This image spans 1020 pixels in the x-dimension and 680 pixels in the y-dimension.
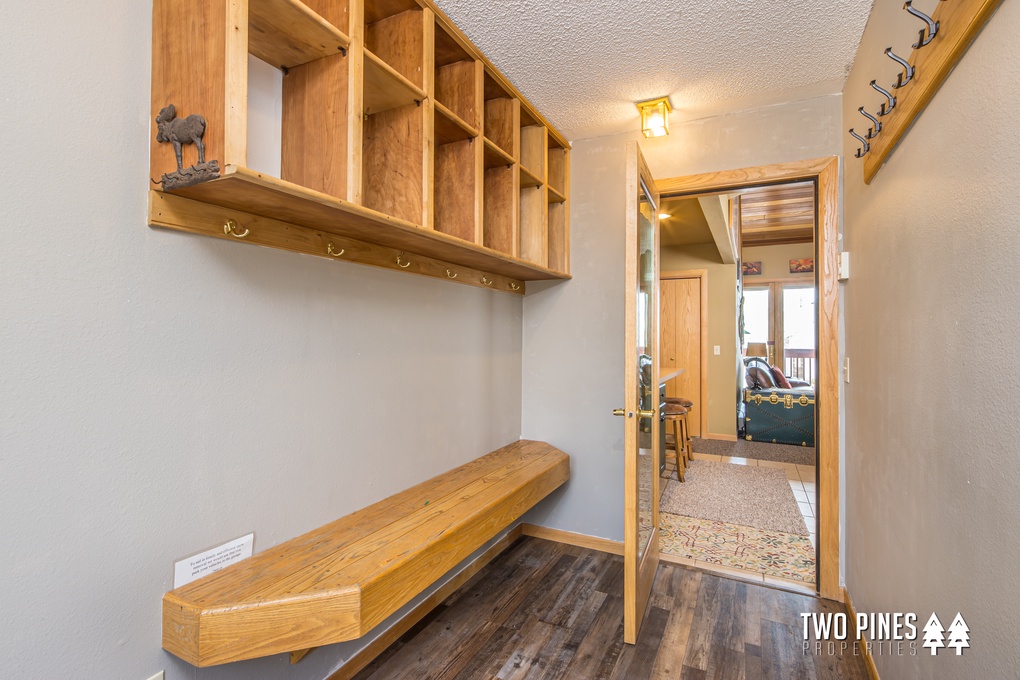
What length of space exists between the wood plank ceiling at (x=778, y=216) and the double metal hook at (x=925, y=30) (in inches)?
130

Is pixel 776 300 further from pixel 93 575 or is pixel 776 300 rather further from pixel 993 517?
pixel 93 575

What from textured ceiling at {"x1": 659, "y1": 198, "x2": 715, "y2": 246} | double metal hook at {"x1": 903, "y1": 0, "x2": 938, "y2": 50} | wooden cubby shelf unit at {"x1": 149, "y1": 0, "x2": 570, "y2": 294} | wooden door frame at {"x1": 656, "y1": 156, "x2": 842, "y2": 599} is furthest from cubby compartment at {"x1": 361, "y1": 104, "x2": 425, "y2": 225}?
textured ceiling at {"x1": 659, "y1": 198, "x2": 715, "y2": 246}

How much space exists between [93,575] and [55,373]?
0.44 metres

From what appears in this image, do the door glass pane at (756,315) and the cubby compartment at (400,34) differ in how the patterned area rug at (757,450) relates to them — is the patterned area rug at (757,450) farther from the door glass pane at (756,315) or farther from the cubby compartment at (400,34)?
the cubby compartment at (400,34)

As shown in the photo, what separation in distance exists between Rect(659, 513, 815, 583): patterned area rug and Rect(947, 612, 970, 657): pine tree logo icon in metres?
1.75

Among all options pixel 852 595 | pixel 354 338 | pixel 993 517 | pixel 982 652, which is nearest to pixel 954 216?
pixel 993 517

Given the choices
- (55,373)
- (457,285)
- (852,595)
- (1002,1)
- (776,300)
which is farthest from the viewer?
(776,300)

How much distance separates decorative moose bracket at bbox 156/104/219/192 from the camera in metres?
1.03

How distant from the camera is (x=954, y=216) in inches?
40.6

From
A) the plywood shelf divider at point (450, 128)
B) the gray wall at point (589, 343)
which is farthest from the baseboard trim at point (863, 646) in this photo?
the plywood shelf divider at point (450, 128)

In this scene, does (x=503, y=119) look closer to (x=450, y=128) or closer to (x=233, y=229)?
(x=450, y=128)

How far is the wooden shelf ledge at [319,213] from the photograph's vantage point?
1.07 meters

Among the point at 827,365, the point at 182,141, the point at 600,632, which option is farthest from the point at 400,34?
the point at 600,632

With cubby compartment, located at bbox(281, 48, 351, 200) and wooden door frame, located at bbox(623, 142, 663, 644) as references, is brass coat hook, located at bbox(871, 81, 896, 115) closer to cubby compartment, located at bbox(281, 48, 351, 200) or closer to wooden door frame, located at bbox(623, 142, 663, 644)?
wooden door frame, located at bbox(623, 142, 663, 644)
